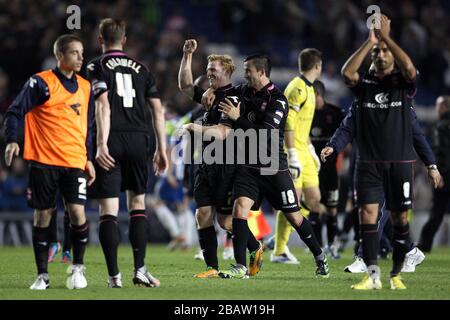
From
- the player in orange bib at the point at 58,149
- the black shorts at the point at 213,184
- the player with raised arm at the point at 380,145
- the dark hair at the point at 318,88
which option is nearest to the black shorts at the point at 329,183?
the dark hair at the point at 318,88

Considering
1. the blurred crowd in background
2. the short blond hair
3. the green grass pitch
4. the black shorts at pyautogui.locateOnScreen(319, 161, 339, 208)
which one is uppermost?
the blurred crowd in background

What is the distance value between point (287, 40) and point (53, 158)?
55.5 feet

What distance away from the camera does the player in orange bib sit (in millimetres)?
Answer: 8906

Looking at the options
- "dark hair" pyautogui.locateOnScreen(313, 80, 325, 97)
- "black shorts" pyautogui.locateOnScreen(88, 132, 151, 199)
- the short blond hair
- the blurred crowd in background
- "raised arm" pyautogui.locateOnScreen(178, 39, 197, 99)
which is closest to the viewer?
"black shorts" pyautogui.locateOnScreen(88, 132, 151, 199)

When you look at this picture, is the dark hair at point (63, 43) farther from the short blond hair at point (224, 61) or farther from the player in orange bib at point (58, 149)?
the short blond hair at point (224, 61)

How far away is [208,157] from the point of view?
1078 cm

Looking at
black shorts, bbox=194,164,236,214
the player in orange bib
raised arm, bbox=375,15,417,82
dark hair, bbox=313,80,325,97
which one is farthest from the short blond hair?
dark hair, bbox=313,80,325,97

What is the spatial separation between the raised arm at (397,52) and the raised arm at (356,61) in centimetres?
8

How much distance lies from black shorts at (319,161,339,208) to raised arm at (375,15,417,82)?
19.1 ft

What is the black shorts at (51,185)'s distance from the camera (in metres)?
8.89

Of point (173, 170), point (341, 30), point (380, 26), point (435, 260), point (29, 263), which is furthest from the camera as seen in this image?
point (341, 30)

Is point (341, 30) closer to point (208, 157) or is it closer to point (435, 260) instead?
point (435, 260)

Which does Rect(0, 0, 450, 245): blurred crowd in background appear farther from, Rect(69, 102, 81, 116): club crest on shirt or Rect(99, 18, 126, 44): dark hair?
Rect(99, 18, 126, 44): dark hair
